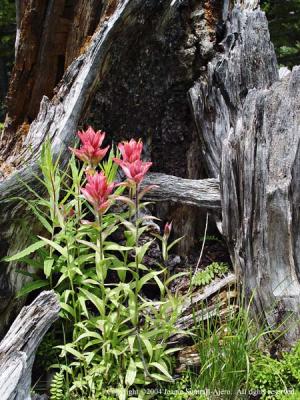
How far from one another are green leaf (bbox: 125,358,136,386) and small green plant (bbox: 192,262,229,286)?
92 centimetres

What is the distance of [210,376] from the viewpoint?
11.2 ft

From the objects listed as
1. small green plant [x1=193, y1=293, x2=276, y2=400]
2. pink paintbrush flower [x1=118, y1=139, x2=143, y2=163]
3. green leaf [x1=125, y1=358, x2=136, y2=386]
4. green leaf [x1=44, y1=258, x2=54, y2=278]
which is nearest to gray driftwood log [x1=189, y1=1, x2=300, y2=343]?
small green plant [x1=193, y1=293, x2=276, y2=400]

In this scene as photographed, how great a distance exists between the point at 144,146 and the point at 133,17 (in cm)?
92

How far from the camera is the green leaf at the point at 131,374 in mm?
3184

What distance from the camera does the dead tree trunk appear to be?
370cm

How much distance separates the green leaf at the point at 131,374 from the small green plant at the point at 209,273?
36.2 inches

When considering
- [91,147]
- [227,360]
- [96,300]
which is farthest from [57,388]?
[91,147]

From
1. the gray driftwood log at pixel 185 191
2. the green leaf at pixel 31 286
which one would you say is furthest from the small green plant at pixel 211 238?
the green leaf at pixel 31 286

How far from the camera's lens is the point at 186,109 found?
437cm

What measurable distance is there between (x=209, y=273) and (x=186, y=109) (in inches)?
49.0

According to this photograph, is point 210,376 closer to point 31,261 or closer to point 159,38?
point 31,261

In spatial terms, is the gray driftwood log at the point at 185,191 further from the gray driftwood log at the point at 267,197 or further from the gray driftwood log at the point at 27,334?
the gray driftwood log at the point at 27,334

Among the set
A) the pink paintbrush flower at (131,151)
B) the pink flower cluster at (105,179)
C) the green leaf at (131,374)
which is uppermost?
the pink paintbrush flower at (131,151)

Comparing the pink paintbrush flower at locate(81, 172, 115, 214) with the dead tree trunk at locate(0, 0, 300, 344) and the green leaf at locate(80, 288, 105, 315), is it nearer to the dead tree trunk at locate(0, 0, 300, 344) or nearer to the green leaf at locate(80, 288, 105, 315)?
the green leaf at locate(80, 288, 105, 315)
